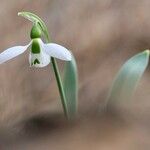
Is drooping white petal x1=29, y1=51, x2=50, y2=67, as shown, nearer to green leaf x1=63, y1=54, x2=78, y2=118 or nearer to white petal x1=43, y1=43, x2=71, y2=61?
white petal x1=43, y1=43, x2=71, y2=61

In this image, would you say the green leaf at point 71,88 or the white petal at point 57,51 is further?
the green leaf at point 71,88

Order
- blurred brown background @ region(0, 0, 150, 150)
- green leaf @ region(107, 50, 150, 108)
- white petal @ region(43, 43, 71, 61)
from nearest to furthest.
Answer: white petal @ region(43, 43, 71, 61)
blurred brown background @ region(0, 0, 150, 150)
green leaf @ region(107, 50, 150, 108)

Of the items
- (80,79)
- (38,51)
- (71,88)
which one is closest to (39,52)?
(38,51)

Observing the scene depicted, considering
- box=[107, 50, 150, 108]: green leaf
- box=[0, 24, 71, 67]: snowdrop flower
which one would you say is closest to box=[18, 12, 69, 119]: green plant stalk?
box=[0, 24, 71, 67]: snowdrop flower

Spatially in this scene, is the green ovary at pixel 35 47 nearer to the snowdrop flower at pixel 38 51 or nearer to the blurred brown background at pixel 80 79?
the snowdrop flower at pixel 38 51

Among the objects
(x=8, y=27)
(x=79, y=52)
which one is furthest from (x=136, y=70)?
(x=8, y=27)

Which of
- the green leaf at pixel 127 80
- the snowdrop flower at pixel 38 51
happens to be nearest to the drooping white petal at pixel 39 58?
the snowdrop flower at pixel 38 51
